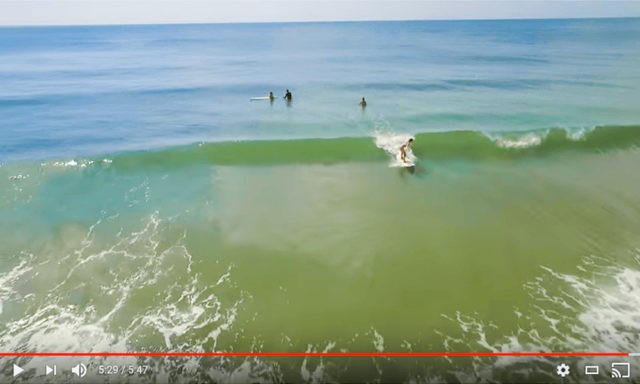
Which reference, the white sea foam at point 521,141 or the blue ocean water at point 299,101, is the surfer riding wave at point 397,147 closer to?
the blue ocean water at point 299,101

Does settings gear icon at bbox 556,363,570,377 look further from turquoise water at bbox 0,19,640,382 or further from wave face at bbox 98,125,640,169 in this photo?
wave face at bbox 98,125,640,169

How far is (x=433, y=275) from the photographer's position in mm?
10648

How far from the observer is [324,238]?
12359 millimetres

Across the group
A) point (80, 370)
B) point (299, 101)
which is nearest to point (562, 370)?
point (80, 370)

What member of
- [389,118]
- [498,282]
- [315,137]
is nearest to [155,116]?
[315,137]

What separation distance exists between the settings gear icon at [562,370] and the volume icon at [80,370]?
36.4ft

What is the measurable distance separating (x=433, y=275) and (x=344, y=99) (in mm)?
22790

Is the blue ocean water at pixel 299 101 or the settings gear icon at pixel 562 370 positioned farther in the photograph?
the blue ocean water at pixel 299 101

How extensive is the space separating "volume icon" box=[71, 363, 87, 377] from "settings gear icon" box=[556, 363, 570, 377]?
11107mm

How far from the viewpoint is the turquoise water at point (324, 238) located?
28.2 feet

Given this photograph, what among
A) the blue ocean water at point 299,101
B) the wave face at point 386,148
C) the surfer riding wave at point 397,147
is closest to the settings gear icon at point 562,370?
the surfer riding wave at point 397,147

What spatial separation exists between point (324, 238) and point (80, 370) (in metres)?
7.75

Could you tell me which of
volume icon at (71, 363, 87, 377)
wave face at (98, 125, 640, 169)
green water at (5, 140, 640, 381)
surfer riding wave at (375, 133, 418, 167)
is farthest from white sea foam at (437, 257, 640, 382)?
wave face at (98, 125, 640, 169)

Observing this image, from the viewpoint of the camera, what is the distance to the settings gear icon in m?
7.68
